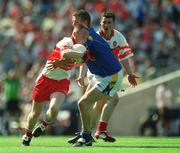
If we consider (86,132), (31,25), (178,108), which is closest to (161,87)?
(178,108)

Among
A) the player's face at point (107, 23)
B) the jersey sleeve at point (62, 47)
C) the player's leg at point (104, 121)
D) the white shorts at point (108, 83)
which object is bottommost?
the player's leg at point (104, 121)

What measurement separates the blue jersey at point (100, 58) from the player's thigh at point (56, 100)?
3.50ft

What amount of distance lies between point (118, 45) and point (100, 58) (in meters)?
2.23

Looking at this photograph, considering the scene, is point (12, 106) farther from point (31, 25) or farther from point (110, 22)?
point (110, 22)

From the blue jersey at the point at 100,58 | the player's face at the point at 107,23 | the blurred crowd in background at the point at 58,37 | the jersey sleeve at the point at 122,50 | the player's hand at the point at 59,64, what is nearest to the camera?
the blue jersey at the point at 100,58

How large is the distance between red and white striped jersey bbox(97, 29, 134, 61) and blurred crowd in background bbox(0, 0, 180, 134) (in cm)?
898

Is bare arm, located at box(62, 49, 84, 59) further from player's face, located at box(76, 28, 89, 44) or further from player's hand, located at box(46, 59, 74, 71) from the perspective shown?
Result: player's hand, located at box(46, 59, 74, 71)

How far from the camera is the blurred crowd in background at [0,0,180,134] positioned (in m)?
24.4

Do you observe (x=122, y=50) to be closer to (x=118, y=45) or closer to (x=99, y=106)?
(x=118, y=45)

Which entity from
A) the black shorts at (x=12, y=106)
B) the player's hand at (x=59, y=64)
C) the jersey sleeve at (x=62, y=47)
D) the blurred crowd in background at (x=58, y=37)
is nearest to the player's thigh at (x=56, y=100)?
the player's hand at (x=59, y=64)

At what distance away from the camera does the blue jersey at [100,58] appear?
12.6 meters

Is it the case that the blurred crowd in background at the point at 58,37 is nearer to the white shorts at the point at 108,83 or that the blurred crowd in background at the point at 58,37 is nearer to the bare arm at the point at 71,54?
the white shorts at the point at 108,83

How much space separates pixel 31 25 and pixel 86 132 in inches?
623

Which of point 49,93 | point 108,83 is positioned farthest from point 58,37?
point 108,83
